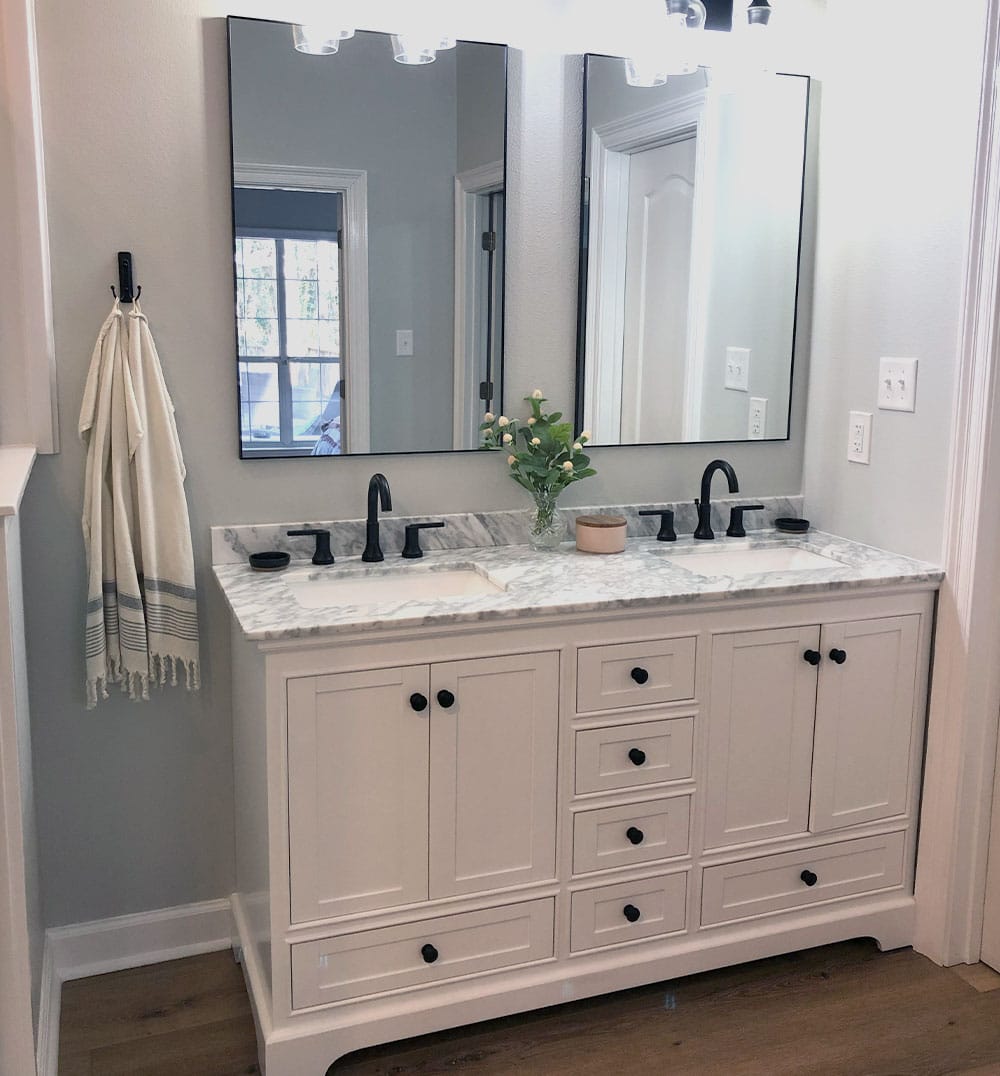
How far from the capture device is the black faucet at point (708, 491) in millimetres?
2654

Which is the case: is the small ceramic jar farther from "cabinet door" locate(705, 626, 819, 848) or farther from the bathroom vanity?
"cabinet door" locate(705, 626, 819, 848)

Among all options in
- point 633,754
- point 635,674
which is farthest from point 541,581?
point 633,754

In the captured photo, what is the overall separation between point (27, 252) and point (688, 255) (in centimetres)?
147

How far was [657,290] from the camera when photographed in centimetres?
268

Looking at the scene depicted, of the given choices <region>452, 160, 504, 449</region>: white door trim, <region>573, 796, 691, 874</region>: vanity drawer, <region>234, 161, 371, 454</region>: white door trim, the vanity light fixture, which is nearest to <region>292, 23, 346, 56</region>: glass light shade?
the vanity light fixture

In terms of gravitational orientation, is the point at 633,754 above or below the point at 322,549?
below

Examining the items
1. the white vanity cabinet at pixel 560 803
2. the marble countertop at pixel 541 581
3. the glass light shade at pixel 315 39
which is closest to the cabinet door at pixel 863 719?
the white vanity cabinet at pixel 560 803

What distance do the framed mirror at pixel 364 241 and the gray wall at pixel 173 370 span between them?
0.05 m

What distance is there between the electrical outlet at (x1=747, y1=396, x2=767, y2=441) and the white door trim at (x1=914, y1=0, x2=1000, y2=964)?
21.3 inches

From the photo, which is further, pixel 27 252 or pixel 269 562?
pixel 269 562

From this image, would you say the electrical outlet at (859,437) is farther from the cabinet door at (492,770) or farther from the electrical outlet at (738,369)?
the cabinet door at (492,770)

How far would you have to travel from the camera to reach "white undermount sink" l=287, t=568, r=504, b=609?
2354mm

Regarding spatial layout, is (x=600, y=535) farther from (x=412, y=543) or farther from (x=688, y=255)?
(x=688, y=255)

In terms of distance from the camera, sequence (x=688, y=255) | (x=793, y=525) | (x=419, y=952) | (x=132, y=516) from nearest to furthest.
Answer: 1. (x=419, y=952)
2. (x=132, y=516)
3. (x=688, y=255)
4. (x=793, y=525)
